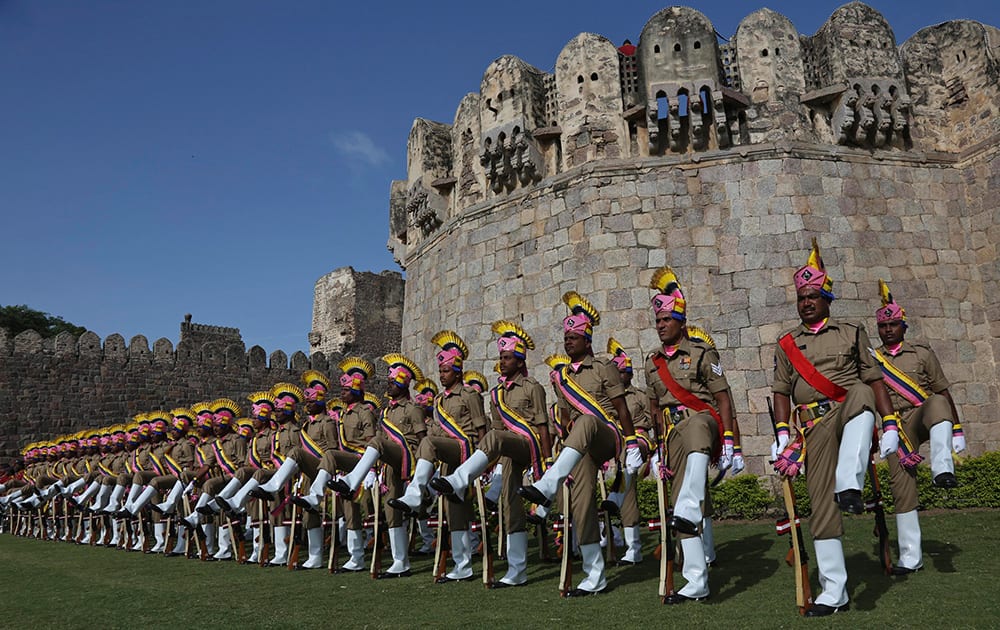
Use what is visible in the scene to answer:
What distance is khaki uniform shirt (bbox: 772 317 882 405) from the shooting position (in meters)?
5.50

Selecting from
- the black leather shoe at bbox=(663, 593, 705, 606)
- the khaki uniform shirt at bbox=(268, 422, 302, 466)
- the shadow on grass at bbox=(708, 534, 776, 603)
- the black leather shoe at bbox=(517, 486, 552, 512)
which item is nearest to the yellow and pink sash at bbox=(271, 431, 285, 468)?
the khaki uniform shirt at bbox=(268, 422, 302, 466)

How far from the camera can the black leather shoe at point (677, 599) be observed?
5.55 meters

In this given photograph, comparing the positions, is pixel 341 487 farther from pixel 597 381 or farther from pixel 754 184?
pixel 754 184

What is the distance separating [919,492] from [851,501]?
22.9ft

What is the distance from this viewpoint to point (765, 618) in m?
4.98

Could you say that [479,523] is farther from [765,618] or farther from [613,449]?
[765,618]

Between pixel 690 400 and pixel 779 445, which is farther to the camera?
pixel 690 400

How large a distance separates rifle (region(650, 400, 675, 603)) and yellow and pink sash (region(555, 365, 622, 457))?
0.37 m

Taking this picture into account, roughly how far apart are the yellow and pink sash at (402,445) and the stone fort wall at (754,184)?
497cm

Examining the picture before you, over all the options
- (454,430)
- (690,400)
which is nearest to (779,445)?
(690,400)

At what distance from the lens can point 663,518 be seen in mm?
6133

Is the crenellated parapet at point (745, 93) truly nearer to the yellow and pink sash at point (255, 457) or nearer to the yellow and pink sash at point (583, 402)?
the yellow and pink sash at point (255, 457)

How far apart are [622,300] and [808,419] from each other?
732 cm

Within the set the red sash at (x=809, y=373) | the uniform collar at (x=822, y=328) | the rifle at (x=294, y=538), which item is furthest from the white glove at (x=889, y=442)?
the rifle at (x=294, y=538)
